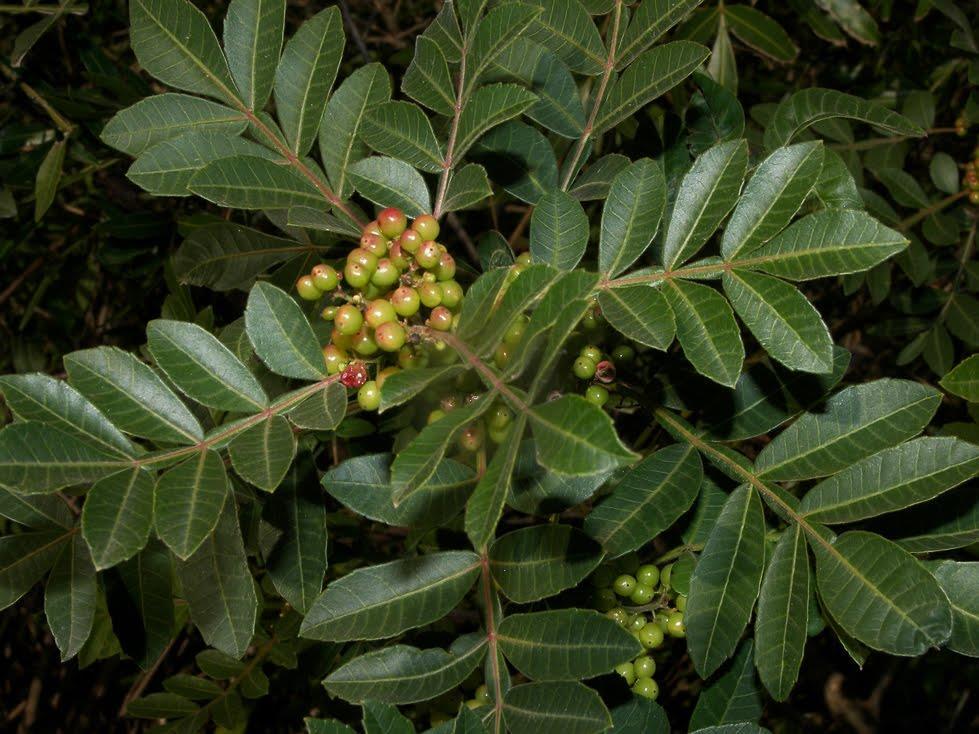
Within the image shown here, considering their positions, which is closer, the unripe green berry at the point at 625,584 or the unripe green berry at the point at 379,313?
the unripe green berry at the point at 379,313

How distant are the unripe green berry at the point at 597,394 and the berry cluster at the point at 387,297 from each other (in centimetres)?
26

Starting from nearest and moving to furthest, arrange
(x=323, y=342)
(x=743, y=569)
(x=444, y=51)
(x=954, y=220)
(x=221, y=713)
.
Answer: (x=743, y=569), (x=444, y=51), (x=323, y=342), (x=221, y=713), (x=954, y=220)

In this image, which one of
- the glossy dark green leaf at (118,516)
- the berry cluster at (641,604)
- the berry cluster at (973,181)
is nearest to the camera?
the glossy dark green leaf at (118,516)

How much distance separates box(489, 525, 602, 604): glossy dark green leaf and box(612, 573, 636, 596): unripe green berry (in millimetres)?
343

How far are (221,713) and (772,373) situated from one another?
1.38 metres

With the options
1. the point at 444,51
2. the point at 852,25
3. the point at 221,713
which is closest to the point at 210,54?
the point at 444,51

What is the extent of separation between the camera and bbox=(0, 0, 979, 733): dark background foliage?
7.59ft

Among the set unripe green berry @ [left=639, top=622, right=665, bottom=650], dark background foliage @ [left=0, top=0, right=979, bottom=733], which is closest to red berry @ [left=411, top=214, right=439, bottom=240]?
unripe green berry @ [left=639, top=622, right=665, bottom=650]

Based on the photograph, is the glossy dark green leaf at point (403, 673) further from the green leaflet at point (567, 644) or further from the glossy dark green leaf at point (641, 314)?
the glossy dark green leaf at point (641, 314)

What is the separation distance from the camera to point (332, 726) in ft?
3.26

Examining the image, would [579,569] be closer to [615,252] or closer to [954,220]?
[615,252]

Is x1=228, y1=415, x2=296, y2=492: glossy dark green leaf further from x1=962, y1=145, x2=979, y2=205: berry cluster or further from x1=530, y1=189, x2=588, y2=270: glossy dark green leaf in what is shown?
x1=962, y1=145, x2=979, y2=205: berry cluster

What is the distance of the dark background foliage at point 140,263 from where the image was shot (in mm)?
2314

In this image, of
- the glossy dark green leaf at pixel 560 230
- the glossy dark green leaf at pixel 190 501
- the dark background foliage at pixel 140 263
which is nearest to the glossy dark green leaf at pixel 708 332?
the glossy dark green leaf at pixel 560 230
